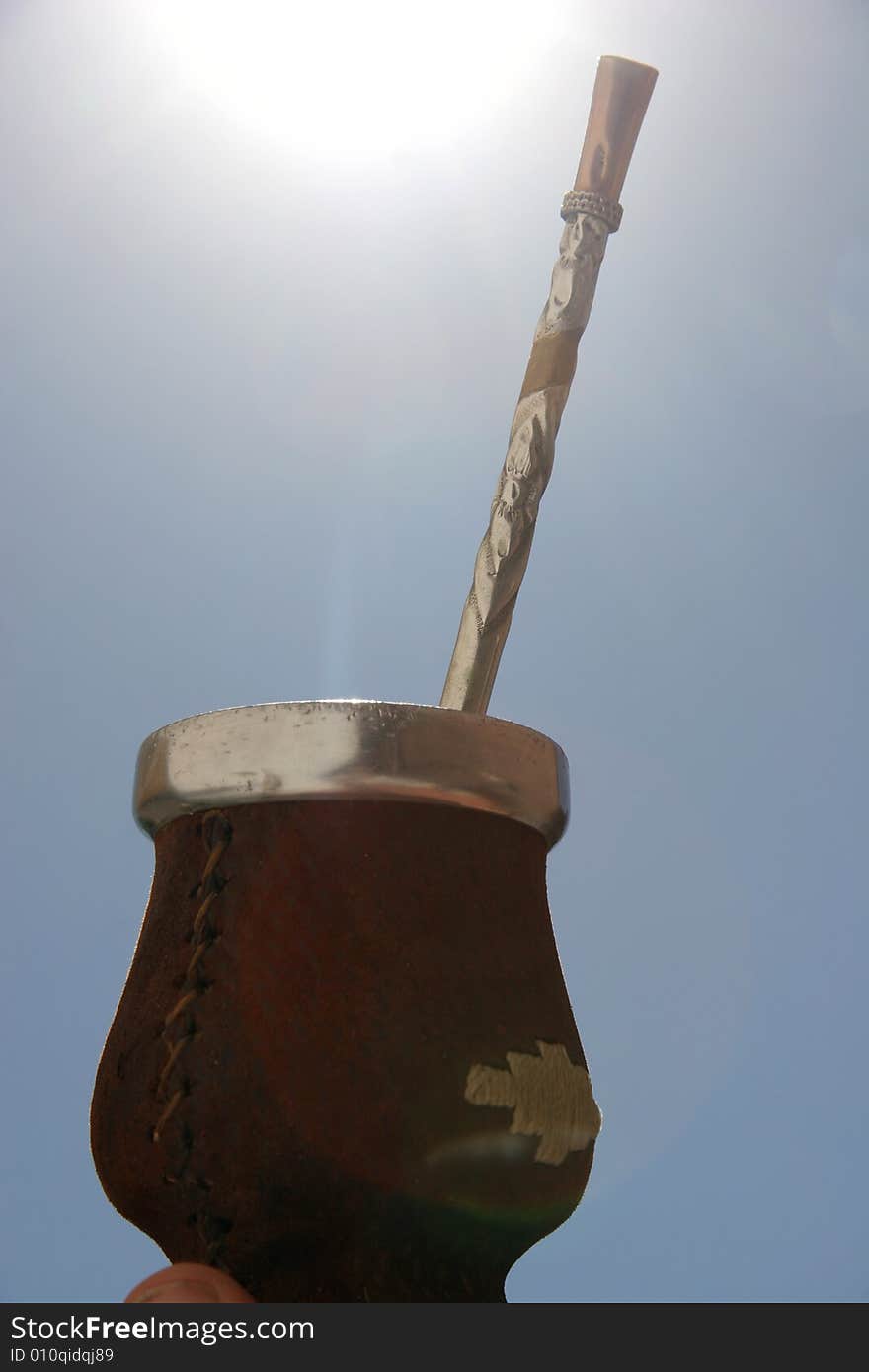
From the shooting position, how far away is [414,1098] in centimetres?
79

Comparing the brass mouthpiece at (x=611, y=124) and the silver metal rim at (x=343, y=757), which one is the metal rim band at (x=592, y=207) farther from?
the silver metal rim at (x=343, y=757)

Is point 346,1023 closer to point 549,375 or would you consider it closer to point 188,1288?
point 188,1288

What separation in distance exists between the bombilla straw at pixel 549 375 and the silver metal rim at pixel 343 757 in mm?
119

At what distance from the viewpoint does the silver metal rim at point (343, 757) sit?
0.84m

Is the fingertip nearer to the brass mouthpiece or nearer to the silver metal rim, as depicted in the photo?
the silver metal rim

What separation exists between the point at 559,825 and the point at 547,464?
0.77 ft

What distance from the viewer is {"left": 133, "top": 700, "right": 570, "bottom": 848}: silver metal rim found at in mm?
839

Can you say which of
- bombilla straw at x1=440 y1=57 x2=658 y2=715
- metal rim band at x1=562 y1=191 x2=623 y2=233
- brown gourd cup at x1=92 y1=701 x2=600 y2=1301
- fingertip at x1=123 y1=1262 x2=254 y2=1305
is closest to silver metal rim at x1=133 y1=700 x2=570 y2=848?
brown gourd cup at x1=92 y1=701 x2=600 y2=1301

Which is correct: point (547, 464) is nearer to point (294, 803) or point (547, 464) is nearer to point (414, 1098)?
point (294, 803)

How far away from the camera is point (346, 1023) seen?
80cm

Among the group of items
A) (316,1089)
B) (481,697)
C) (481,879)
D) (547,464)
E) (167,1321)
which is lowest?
(167,1321)

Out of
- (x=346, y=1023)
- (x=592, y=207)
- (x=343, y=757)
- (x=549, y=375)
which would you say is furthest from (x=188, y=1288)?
(x=592, y=207)

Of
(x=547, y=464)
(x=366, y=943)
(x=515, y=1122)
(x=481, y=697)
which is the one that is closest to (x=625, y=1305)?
(x=515, y=1122)

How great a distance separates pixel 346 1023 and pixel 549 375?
45 centimetres
